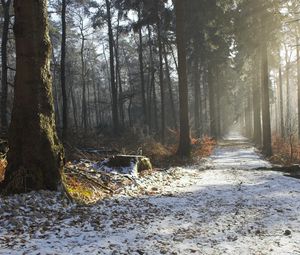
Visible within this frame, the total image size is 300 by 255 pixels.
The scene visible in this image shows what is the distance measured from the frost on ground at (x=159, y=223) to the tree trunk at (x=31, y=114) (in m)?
0.48

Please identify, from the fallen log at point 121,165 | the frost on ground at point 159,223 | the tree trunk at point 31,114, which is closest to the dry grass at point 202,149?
the fallen log at point 121,165

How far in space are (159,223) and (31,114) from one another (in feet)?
10.7

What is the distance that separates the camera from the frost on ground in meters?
5.66

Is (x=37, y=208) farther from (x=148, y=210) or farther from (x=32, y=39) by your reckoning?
(x=32, y=39)

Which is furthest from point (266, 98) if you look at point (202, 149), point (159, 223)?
point (159, 223)

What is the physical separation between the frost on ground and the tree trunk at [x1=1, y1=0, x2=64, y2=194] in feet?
1.58

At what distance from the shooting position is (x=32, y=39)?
789cm

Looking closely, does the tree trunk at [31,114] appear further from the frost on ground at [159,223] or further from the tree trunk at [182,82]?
the tree trunk at [182,82]

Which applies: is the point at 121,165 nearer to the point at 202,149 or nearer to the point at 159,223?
the point at 159,223

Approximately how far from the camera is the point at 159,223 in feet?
23.1

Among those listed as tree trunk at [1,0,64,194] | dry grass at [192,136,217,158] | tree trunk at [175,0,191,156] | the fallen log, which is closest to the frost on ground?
tree trunk at [1,0,64,194]

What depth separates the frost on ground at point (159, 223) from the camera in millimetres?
5660

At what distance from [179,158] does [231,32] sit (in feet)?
29.8

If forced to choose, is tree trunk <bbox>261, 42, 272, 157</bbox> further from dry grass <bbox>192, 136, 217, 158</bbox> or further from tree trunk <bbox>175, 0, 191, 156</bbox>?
tree trunk <bbox>175, 0, 191, 156</bbox>
